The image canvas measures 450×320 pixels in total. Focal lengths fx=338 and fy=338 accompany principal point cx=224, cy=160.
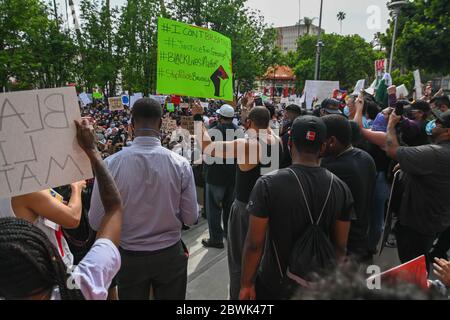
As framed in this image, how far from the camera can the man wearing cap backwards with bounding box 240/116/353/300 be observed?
1964 mm

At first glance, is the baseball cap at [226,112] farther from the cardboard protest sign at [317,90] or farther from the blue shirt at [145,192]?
the cardboard protest sign at [317,90]

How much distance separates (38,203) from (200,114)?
193cm

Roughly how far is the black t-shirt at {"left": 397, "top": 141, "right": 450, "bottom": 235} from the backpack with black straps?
3.77ft

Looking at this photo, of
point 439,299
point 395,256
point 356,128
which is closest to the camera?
point 439,299

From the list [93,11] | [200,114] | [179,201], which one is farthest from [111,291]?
[93,11]

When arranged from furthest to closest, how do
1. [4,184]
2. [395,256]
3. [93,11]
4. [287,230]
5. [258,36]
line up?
[258,36] < [93,11] < [395,256] < [287,230] < [4,184]

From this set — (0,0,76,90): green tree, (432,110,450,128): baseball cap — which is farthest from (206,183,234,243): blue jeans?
(0,0,76,90): green tree

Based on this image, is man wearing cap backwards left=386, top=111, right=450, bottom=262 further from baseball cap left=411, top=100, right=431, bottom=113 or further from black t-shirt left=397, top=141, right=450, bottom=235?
baseball cap left=411, top=100, right=431, bottom=113

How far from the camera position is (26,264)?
1.07m

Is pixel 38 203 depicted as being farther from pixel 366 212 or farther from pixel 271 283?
pixel 366 212

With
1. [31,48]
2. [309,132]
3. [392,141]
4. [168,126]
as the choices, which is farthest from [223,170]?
[31,48]

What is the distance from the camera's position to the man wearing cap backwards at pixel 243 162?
308 cm

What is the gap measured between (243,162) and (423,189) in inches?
60.5

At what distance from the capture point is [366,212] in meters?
2.76
